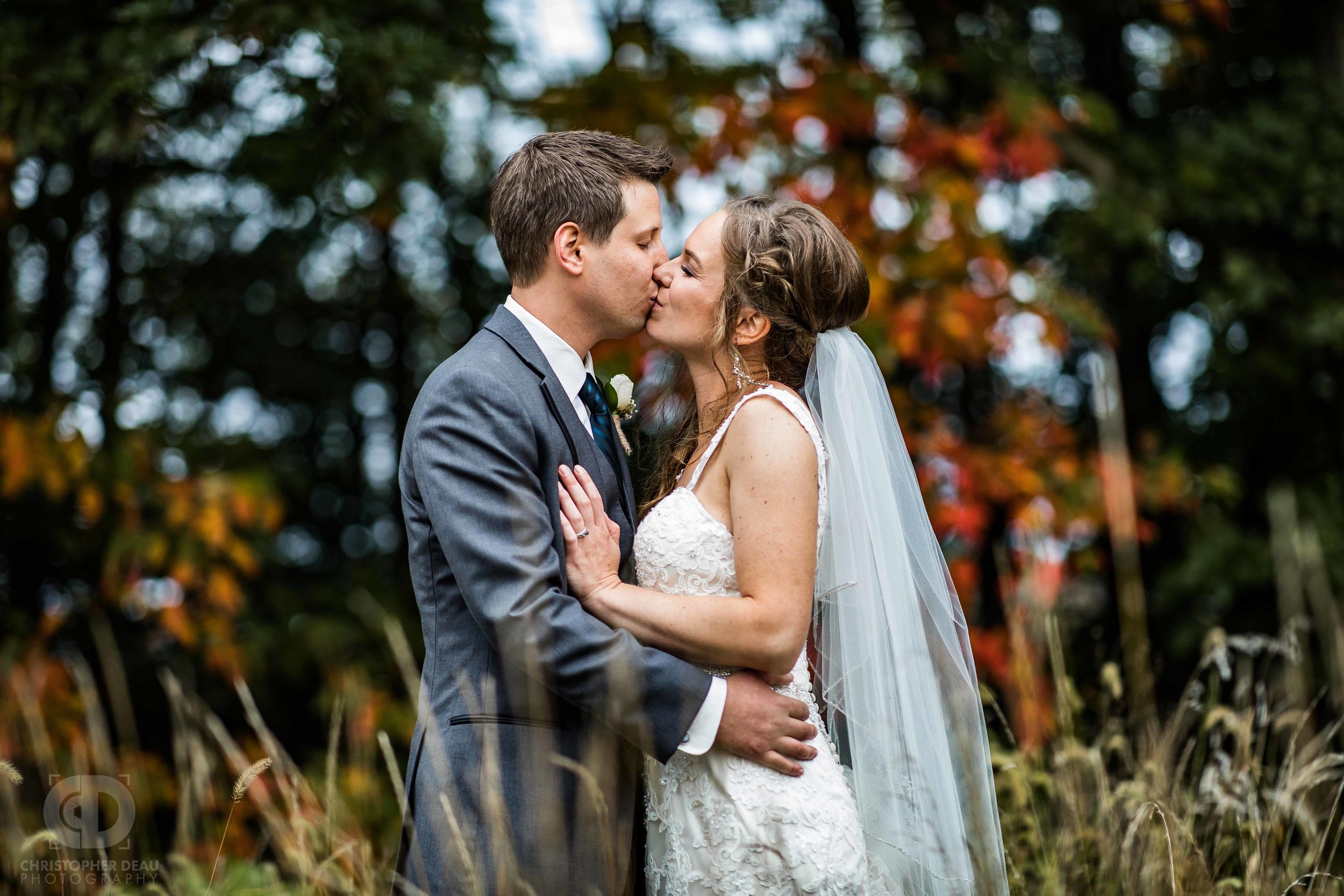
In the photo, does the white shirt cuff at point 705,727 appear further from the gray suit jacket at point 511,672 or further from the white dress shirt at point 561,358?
the white dress shirt at point 561,358

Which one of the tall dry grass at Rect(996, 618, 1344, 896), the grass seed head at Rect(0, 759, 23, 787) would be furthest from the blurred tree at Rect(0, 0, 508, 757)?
the tall dry grass at Rect(996, 618, 1344, 896)

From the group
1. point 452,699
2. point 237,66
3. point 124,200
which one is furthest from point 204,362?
point 452,699

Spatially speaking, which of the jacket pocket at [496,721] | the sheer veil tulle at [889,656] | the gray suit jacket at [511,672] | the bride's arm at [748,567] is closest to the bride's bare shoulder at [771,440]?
the bride's arm at [748,567]

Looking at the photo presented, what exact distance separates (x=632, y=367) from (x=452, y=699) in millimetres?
A: 2705

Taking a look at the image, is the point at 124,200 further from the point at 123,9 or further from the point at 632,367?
the point at 632,367

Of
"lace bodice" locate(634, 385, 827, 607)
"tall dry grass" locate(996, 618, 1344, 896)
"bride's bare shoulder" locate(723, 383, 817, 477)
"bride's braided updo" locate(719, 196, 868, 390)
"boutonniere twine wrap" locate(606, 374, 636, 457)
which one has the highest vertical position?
"bride's braided updo" locate(719, 196, 868, 390)

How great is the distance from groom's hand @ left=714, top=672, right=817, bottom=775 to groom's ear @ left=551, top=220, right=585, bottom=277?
1.06 m

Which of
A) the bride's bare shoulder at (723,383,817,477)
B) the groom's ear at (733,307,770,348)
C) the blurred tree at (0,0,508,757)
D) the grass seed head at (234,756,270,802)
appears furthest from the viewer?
the blurred tree at (0,0,508,757)

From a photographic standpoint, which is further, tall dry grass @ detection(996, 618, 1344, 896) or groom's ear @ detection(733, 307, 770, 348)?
tall dry grass @ detection(996, 618, 1344, 896)

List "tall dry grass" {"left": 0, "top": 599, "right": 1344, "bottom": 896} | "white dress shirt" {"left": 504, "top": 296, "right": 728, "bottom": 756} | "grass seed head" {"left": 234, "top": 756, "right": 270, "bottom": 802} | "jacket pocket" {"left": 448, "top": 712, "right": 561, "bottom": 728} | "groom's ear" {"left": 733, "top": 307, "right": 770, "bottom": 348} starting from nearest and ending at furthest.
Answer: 1. "grass seed head" {"left": 234, "top": 756, "right": 270, "bottom": 802}
2. "jacket pocket" {"left": 448, "top": 712, "right": 561, "bottom": 728}
3. "white dress shirt" {"left": 504, "top": 296, "right": 728, "bottom": 756}
4. "groom's ear" {"left": 733, "top": 307, "right": 770, "bottom": 348}
5. "tall dry grass" {"left": 0, "top": 599, "right": 1344, "bottom": 896}

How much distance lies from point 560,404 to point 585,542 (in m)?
0.34

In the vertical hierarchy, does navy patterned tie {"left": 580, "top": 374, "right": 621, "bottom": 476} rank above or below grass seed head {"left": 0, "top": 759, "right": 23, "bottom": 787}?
above

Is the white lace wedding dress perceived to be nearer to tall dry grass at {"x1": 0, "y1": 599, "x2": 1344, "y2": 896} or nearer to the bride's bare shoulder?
the bride's bare shoulder

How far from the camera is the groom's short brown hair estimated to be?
8.77ft
